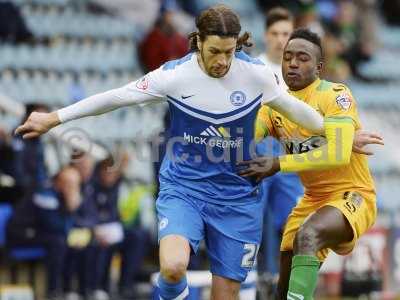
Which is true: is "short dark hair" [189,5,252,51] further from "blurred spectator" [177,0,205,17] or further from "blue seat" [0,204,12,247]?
"blurred spectator" [177,0,205,17]

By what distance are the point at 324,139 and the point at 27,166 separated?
15.3 ft

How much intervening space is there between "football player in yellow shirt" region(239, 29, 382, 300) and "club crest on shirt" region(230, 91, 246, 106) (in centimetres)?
38

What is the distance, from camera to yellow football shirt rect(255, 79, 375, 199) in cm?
755

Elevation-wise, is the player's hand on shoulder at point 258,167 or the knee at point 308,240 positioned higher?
the player's hand on shoulder at point 258,167

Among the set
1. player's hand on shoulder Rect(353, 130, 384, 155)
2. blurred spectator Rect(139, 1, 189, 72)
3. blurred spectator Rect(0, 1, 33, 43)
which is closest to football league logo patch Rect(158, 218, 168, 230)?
player's hand on shoulder Rect(353, 130, 384, 155)

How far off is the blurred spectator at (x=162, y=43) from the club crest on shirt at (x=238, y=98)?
6.20 m

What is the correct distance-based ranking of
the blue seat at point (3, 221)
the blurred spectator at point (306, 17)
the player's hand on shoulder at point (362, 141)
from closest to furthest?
the player's hand on shoulder at point (362, 141) → the blue seat at point (3, 221) → the blurred spectator at point (306, 17)

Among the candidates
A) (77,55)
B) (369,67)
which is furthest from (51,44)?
(369,67)

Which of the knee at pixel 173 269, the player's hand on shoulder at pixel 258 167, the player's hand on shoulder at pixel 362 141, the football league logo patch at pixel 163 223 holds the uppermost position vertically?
the player's hand on shoulder at pixel 362 141

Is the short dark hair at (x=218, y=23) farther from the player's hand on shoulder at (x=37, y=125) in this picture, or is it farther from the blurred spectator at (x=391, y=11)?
the blurred spectator at (x=391, y=11)

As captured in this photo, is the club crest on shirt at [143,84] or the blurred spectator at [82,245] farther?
the blurred spectator at [82,245]

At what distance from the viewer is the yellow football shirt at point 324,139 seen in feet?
24.8

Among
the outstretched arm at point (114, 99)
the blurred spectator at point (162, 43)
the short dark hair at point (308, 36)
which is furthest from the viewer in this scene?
the blurred spectator at point (162, 43)

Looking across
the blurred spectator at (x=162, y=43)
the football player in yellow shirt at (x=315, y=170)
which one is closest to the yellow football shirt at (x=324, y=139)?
the football player in yellow shirt at (x=315, y=170)
